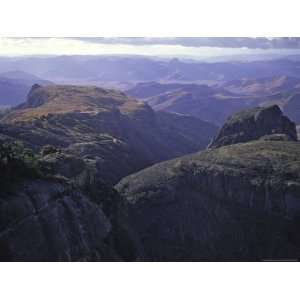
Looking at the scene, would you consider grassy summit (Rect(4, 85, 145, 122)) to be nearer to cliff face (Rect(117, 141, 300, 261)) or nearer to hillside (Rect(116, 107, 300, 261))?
hillside (Rect(116, 107, 300, 261))

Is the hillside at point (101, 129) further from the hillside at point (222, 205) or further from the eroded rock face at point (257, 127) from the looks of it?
the eroded rock face at point (257, 127)

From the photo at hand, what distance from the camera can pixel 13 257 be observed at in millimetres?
21734

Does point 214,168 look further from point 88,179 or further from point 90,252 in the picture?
point 90,252

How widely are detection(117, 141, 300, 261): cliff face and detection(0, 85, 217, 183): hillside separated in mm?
11529

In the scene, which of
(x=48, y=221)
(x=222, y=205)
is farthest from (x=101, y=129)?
(x=48, y=221)

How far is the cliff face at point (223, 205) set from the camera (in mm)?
45562

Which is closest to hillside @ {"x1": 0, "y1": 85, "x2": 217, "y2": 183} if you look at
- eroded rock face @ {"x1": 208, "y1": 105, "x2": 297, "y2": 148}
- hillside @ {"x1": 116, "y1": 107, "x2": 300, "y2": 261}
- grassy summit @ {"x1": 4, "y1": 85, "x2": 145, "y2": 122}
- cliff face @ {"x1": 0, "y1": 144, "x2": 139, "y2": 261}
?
grassy summit @ {"x1": 4, "y1": 85, "x2": 145, "y2": 122}

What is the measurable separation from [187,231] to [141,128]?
73012 mm

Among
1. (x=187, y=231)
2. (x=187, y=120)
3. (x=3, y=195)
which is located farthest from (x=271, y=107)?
(x=187, y=120)

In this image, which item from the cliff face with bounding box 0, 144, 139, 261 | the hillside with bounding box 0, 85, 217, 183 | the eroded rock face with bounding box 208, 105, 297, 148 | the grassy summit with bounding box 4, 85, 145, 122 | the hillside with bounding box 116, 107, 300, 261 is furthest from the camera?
the grassy summit with bounding box 4, 85, 145, 122

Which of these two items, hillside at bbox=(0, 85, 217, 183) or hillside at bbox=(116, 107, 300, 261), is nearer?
hillside at bbox=(116, 107, 300, 261)

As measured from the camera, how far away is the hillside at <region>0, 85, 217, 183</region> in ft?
243

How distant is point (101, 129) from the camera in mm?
95250

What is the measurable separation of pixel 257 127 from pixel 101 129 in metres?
31.0
